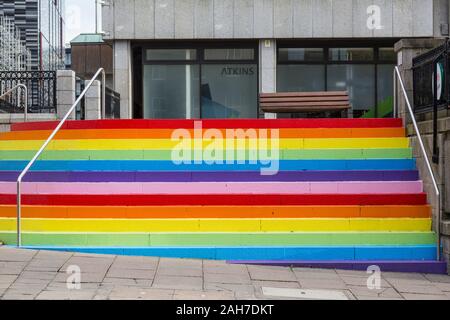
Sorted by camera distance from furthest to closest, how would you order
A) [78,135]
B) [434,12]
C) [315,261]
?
[434,12] → [78,135] → [315,261]

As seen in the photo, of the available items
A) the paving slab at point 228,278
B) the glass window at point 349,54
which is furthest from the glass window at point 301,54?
the paving slab at point 228,278

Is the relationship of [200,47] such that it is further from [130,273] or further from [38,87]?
[130,273]

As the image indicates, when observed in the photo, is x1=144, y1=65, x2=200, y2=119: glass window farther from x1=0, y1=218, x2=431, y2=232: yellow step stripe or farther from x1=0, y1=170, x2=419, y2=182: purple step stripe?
x1=0, y1=218, x2=431, y2=232: yellow step stripe

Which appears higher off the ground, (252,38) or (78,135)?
(252,38)

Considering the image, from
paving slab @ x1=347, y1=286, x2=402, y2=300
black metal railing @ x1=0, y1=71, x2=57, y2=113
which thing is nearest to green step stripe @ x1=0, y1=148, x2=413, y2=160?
paving slab @ x1=347, y1=286, x2=402, y2=300

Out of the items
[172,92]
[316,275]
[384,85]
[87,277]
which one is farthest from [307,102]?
[87,277]

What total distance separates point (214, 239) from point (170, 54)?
11380 millimetres

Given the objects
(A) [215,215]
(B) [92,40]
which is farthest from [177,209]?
(B) [92,40]

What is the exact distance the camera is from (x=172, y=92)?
1923 centimetres

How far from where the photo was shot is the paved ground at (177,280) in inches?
260

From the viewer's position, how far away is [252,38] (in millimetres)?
18719

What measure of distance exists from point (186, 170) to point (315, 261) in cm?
280

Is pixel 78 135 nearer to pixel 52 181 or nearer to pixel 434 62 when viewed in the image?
pixel 52 181
